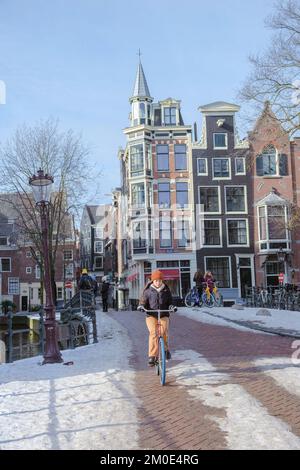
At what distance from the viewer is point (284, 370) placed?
852cm

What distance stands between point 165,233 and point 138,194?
3758 mm

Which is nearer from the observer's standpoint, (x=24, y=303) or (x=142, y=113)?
(x=142, y=113)

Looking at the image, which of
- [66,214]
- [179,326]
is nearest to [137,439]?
[179,326]

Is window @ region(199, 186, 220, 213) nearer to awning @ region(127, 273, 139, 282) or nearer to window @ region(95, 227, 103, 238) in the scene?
awning @ region(127, 273, 139, 282)

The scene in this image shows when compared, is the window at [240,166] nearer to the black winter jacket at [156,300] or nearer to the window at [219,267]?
the window at [219,267]

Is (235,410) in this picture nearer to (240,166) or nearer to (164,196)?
(164,196)

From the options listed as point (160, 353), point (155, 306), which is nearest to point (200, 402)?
point (160, 353)

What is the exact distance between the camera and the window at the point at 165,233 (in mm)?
39406

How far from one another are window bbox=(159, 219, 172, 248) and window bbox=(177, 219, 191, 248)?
2.22 ft

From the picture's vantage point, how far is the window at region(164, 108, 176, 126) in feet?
137

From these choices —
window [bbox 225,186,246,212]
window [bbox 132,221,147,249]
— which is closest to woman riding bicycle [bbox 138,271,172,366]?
window [bbox 132,221,147,249]

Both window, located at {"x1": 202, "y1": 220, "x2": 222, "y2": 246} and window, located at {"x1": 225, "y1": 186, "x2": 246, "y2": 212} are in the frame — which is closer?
window, located at {"x1": 202, "y1": 220, "x2": 222, "y2": 246}

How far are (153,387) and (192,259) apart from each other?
3140 cm
